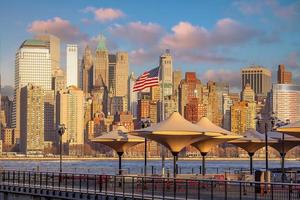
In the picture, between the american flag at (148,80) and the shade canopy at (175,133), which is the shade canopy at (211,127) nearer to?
the shade canopy at (175,133)

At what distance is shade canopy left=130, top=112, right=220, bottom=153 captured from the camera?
158ft

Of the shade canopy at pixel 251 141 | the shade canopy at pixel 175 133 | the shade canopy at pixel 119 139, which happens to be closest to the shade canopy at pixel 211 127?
the shade canopy at pixel 175 133

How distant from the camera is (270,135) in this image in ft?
227

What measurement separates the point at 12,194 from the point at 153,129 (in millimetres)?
10233

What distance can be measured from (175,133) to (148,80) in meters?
10.0

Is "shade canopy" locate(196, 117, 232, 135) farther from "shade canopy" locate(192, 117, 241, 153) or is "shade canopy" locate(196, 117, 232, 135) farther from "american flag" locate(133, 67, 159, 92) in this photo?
"american flag" locate(133, 67, 159, 92)

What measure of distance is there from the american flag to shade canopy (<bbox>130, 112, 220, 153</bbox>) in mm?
6638

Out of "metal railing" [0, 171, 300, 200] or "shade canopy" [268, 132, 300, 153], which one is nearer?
"metal railing" [0, 171, 300, 200]

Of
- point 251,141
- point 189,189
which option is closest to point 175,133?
point 189,189

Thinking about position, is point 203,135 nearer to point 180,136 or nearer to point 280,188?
point 180,136

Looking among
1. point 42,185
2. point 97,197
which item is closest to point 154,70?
point 42,185

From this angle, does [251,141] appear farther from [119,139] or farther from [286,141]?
[119,139]

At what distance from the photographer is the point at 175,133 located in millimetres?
48219

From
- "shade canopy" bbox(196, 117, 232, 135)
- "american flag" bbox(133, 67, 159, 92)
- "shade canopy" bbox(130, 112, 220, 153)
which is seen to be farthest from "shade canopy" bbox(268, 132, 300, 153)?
"shade canopy" bbox(130, 112, 220, 153)
